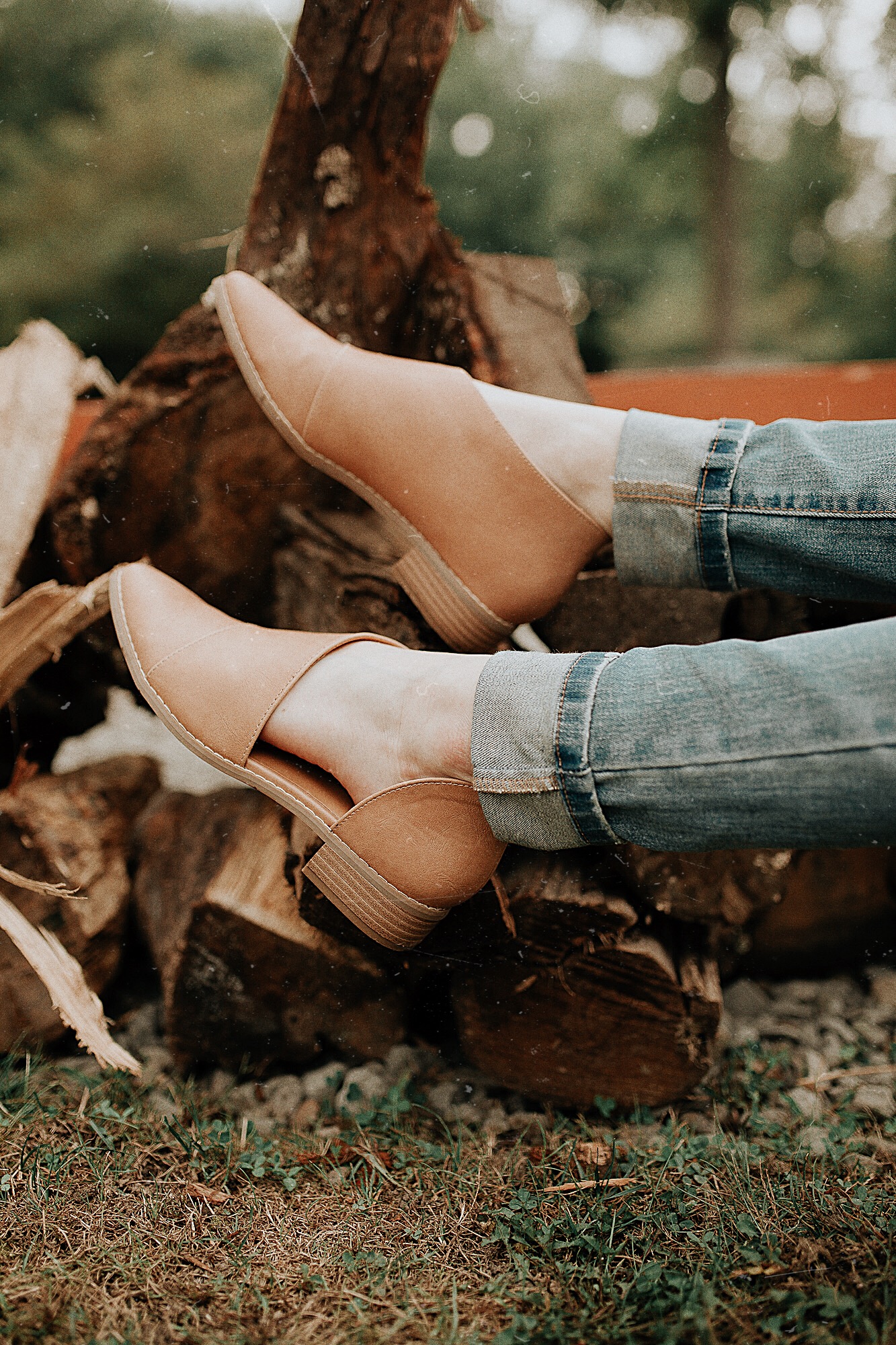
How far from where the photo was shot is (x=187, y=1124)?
90 centimetres

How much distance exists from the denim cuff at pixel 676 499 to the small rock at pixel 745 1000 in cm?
62

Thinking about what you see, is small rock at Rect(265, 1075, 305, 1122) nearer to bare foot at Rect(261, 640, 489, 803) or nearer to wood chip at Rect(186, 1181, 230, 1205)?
wood chip at Rect(186, 1181, 230, 1205)

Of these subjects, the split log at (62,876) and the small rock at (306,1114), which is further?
the split log at (62,876)

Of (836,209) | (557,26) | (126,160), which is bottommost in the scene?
(836,209)

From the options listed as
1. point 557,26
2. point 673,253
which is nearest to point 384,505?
point 557,26

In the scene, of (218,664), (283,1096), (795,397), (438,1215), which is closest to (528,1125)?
(438,1215)

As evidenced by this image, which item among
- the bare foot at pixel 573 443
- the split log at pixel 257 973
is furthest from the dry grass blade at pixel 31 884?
the bare foot at pixel 573 443

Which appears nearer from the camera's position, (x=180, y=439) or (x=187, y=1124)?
(x=187, y=1124)

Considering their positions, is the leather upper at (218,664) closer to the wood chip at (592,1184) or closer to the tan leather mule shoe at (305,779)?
the tan leather mule shoe at (305,779)

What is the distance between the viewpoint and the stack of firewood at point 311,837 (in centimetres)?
93

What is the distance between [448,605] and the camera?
3.09 ft

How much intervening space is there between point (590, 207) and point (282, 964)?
1.69 meters

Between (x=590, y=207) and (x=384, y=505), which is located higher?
(x=590, y=207)

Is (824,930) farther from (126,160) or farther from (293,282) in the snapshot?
(126,160)
